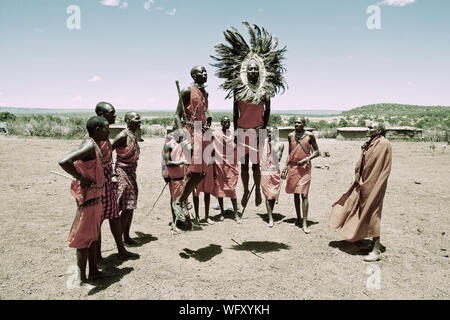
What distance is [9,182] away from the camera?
10.5 metres

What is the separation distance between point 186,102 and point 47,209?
532 cm

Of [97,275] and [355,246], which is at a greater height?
[97,275]

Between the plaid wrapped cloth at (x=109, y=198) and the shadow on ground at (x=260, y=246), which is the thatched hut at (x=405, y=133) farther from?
the plaid wrapped cloth at (x=109, y=198)

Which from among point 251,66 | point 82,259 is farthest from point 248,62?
point 82,259

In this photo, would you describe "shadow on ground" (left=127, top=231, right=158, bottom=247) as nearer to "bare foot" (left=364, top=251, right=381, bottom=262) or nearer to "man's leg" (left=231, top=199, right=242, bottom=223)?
"man's leg" (left=231, top=199, right=242, bottom=223)

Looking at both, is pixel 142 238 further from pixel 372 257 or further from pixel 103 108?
pixel 372 257

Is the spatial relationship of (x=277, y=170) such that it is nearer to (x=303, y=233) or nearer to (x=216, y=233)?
(x=303, y=233)

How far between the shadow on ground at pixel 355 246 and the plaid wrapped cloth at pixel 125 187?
384cm

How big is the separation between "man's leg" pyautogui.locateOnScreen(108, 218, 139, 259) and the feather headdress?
2781mm

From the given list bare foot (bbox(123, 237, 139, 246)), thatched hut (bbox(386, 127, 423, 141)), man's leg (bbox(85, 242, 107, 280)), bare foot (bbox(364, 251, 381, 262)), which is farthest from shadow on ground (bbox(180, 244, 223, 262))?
thatched hut (bbox(386, 127, 423, 141))

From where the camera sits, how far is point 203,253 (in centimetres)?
537

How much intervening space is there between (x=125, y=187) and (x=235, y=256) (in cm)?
224

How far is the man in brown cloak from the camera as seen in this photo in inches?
198

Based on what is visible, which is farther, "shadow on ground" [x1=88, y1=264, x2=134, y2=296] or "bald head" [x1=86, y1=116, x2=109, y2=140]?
"shadow on ground" [x1=88, y1=264, x2=134, y2=296]
